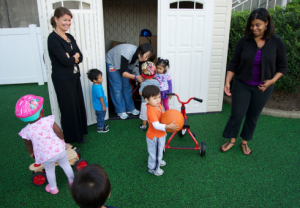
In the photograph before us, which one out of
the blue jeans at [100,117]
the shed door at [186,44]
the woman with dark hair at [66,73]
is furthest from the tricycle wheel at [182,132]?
the woman with dark hair at [66,73]

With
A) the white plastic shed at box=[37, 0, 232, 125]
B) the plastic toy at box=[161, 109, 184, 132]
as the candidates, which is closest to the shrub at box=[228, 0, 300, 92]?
the white plastic shed at box=[37, 0, 232, 125]

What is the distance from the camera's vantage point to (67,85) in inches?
119

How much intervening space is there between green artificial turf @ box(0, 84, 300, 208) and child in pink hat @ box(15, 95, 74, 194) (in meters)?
0.53

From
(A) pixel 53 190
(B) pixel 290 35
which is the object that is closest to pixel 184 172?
(A) pixel 53 190

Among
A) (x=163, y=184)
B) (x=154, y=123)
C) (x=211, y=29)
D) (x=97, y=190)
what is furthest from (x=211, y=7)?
(x=97, y=190)

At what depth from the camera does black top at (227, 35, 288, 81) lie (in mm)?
2656

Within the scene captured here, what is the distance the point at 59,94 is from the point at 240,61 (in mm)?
2363

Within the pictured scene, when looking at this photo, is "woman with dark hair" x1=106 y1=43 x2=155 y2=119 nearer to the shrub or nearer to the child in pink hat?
the child in pink hat

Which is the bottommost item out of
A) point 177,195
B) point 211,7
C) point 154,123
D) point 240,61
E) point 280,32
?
point 177,195

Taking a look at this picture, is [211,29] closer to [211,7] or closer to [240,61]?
[211,7]

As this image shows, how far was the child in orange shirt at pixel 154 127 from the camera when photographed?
7.87ft

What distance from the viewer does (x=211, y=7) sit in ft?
13.5

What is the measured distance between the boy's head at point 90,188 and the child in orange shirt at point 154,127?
3.97 ft

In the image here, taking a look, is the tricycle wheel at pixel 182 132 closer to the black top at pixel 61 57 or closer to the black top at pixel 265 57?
the black top at pixel 265 57
